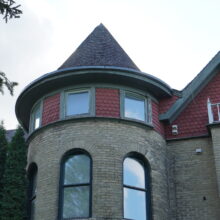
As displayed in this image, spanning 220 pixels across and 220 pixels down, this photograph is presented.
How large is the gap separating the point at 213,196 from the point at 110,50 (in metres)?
6.41

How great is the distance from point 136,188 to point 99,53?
207 inches

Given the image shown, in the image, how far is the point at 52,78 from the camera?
17.1 metres

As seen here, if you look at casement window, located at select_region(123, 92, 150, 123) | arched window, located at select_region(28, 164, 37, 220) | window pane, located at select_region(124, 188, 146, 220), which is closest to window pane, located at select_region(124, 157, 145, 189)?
window pane, located at select_region(124, 188, 146, 220)

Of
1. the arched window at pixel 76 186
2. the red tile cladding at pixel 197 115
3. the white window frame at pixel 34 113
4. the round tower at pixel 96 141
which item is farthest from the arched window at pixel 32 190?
the red tile cladding at pixel 197 115

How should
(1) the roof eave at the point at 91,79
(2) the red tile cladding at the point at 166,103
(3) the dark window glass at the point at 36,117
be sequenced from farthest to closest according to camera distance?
(2) the red tile cladding at the point at 166,103 → (3) the dark window glass at the point at 36,117 → (1) the roof eave at the point at 91,79

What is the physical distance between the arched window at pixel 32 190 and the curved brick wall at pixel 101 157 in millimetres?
320

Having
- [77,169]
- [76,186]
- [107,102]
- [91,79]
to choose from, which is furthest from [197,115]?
[76,186]

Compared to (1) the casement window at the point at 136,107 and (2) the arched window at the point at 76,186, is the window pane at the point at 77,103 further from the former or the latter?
(2) the arched window at the point at 76,186

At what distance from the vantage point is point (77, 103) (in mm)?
16938

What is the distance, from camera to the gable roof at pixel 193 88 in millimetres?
17969

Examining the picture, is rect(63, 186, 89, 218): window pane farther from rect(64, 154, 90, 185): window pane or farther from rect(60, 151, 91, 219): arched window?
rect(64, 154, 90, 185): window pane

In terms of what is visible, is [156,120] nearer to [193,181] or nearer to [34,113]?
[193,181]

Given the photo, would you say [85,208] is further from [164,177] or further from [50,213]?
[164,177]

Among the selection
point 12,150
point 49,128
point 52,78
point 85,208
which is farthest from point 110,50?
point 85,208
